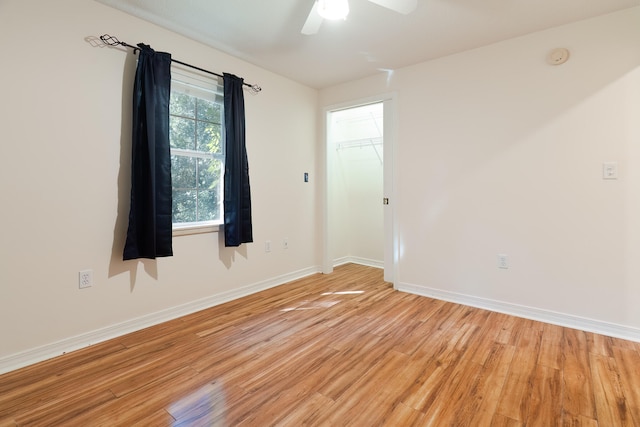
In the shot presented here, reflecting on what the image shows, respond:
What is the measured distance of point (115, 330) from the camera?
7.64 feet

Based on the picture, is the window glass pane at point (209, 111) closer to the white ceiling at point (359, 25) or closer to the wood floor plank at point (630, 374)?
the white ceiling at point (359, 25)

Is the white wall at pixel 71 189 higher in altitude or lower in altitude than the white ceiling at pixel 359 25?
lower

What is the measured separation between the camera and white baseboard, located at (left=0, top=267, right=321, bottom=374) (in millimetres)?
1925

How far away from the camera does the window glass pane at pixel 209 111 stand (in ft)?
9.56

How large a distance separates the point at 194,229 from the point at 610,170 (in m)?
3.44

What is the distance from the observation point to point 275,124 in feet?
11.7

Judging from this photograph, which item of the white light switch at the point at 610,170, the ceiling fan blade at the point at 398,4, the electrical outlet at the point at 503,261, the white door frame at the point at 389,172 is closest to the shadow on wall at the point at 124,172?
the ceiling fan blade at the point at 398,4

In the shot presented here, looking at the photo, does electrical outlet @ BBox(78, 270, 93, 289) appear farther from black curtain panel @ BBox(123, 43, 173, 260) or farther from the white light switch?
the white light switch

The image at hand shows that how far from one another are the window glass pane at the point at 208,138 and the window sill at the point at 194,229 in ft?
2.35

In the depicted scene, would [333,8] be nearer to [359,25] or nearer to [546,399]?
[359,25]

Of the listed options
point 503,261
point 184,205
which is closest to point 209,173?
point 184,205

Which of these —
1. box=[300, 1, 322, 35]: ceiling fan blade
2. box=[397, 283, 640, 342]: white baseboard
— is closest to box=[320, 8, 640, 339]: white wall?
box=[397, 283, 640, 342]: white baseboard

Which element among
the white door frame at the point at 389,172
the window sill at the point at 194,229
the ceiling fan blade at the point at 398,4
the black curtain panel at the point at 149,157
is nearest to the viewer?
the ceiling fan blade at the point at 398,4

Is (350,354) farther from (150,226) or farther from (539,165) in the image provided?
(539,165)
